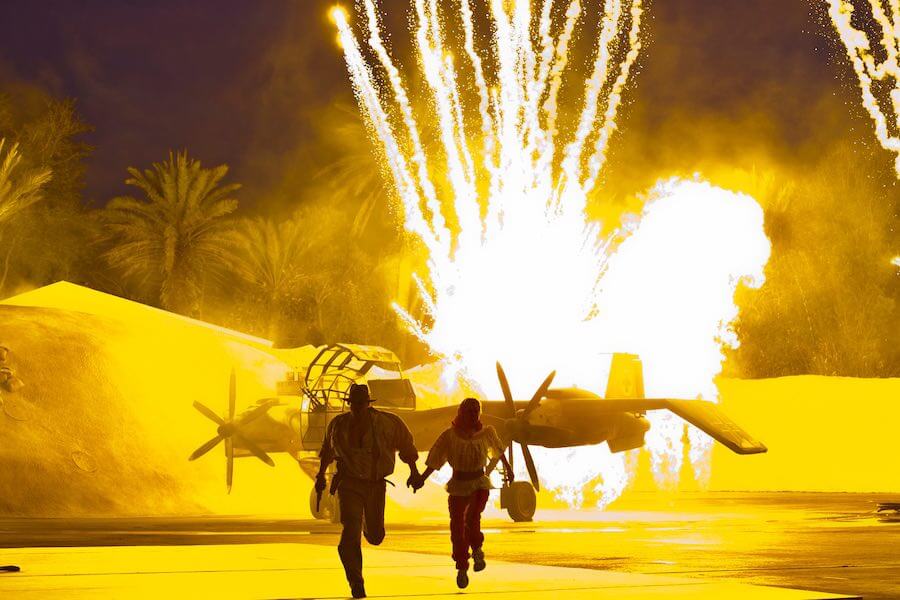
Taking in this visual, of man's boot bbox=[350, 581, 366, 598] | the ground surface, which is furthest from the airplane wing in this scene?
man's boot bbox=[350, 581, 366, 598]

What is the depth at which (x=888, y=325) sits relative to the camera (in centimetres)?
7488

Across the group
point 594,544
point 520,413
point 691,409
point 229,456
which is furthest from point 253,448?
point 594,544

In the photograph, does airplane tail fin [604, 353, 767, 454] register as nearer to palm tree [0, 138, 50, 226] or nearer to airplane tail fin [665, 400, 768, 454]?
Result: airplane tail fin [665, 400, 768, 454]

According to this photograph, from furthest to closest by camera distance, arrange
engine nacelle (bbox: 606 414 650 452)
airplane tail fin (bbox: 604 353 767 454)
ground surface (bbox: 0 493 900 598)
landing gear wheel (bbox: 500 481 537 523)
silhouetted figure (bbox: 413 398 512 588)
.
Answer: engine nacelle (bbox: 606 414 650 452) < landing gear wheel (bbox: 500 481 537 523) < airplane tail fin (bbox: 604 353 767 454) < ground surface (bbox: 0 493 900 598) < silhouetted figure (bbox: 413 398 512 588)

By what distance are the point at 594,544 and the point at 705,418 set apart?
33.3 feet

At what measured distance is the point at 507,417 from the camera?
34500 mm

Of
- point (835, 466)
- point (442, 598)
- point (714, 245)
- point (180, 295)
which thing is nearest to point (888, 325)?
point (835, 466)

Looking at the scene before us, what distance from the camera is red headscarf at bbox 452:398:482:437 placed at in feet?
52.0

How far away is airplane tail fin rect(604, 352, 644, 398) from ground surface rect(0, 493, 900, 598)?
129 inches

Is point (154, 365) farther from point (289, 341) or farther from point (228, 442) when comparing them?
point (289, 341)

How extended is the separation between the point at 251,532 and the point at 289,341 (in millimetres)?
58305

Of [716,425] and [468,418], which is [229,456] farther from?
[468,418]

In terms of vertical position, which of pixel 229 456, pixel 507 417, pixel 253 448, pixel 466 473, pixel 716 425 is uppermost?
pixel 507 417

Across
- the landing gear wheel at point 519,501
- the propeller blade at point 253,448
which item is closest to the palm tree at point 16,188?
the propeller blade at point 253,448
